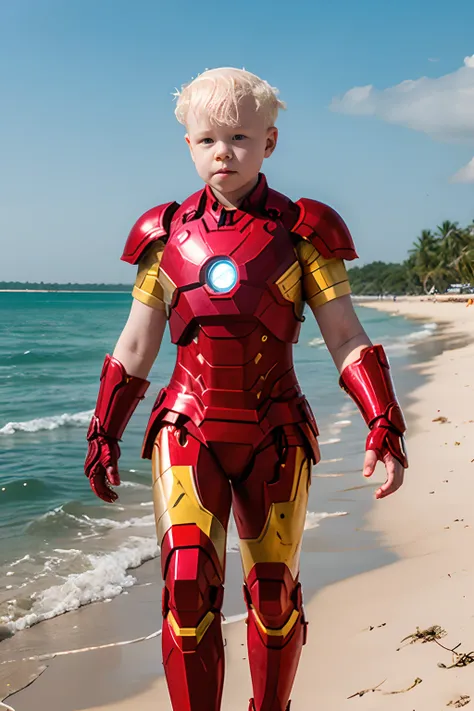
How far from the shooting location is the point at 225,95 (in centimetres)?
278

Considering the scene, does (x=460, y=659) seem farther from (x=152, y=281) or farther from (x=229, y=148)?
(x=229, y=148)

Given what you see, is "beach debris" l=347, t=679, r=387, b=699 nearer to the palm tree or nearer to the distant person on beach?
the distant person on beach

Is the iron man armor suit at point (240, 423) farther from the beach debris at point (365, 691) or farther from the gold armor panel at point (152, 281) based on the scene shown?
the beach debris at point (365, 691)

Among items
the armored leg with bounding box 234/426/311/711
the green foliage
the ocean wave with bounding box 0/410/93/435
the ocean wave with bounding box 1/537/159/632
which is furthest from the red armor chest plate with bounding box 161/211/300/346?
the green foliage

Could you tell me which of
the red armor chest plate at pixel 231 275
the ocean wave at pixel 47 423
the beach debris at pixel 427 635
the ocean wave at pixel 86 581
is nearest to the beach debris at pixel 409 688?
the beach debris at pixel 427 635

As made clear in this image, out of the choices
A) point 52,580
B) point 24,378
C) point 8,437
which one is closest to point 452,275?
point 24,378

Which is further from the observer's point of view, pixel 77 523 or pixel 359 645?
pixel 77 523

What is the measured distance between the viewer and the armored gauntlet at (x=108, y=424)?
3.02 metres

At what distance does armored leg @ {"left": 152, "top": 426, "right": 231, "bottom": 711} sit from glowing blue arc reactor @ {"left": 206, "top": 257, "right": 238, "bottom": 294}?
51cm

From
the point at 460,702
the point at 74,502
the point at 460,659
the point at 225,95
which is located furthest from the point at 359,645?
the point at 74,502

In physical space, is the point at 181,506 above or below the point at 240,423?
below

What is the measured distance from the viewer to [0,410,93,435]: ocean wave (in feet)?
45.3

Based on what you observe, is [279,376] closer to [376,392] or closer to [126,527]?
[376,392]

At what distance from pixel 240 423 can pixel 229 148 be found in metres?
0.95
